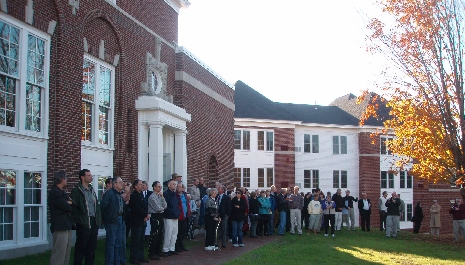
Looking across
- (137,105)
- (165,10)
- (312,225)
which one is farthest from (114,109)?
(312,225)

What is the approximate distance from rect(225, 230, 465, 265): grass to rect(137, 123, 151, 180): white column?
4.59 metres

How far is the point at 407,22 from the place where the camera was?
25562mm

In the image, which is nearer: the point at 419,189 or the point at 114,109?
the point at 114,109

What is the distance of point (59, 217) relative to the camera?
1085 centimetres

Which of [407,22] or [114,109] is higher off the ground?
[407,22]

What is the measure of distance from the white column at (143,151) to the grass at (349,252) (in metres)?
4.59

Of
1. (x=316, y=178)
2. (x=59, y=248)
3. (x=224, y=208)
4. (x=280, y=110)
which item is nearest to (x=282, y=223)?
(x=224, y=208)

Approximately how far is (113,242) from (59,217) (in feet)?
6.05

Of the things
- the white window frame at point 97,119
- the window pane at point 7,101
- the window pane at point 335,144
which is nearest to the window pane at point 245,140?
the window pane at point 335,144

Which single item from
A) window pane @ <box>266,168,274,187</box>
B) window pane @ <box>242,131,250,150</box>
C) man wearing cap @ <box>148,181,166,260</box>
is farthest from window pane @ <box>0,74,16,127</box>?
window pane @ <box>266,168,274,187</box>

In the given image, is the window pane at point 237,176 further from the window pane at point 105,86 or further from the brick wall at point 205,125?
the window pane at point 105,86

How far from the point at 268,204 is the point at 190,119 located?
14.5 feet

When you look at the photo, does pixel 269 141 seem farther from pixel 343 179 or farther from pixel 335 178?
pixel 343 179

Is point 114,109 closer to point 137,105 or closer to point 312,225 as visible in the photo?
point 137,105
